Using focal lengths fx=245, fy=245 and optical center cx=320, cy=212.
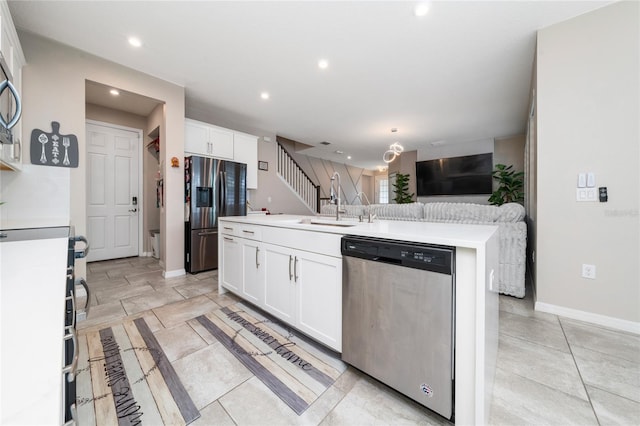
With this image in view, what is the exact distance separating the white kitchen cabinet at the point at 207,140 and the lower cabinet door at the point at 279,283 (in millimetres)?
2703

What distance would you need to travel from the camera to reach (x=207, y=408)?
1235 millimetres

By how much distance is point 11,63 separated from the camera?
2.05m

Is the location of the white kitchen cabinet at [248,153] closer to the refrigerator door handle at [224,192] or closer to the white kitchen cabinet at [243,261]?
the refrigerator door handle at [224,192]

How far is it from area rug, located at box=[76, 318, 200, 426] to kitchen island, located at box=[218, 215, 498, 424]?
2.52 ft

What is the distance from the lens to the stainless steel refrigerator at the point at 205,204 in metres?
3.51

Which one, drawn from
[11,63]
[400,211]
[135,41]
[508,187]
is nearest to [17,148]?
[11,63]

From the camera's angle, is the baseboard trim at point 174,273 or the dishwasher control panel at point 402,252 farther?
the baseboard trim at point 174,273

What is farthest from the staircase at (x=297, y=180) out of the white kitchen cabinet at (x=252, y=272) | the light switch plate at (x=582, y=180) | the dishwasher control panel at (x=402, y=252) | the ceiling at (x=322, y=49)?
the light switch plate at (x=582, y=180)

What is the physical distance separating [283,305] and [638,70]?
332 cm

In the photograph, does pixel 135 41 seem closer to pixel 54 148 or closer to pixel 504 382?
pixel 54 148

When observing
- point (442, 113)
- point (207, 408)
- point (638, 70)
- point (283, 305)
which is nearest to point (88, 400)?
point (207, 408)

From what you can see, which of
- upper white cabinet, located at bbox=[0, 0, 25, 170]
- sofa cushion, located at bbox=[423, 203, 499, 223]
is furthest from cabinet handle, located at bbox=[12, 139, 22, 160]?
sofa cushion, located at bbox=[423, 203, 499, 223]

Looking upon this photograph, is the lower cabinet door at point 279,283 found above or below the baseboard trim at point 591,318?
above

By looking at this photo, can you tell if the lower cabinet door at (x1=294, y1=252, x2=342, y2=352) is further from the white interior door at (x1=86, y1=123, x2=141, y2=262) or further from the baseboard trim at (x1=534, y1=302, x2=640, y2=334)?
the white interior door at (x1=86, y1=123, x2=141, y2=262)
